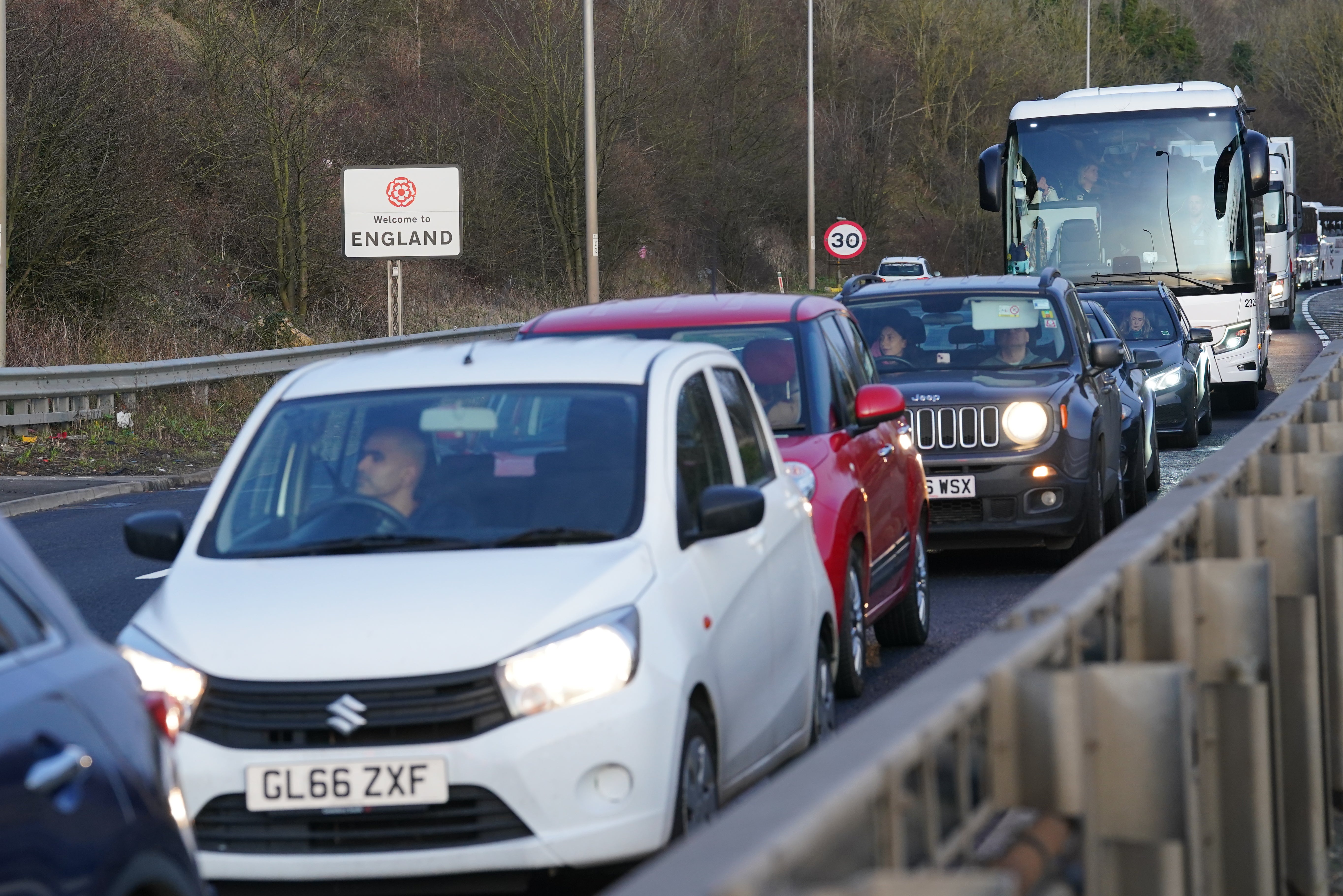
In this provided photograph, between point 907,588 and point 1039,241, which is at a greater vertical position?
point 1039,241

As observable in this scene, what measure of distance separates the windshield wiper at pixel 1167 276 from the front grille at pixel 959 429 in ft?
39.7

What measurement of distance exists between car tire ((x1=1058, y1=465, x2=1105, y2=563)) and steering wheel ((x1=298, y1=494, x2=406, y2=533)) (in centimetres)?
682

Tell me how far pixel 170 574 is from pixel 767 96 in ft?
182

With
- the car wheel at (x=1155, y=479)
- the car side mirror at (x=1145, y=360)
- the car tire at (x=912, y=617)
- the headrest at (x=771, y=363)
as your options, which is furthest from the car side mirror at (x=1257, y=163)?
the headrest at (x=771, y=363)

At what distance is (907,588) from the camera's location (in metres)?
9.29

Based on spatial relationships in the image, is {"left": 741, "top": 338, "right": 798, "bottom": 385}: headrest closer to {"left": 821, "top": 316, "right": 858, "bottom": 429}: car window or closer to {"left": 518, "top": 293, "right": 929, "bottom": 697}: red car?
{"left": 518, "top": 293, "right": 929, "bottom": 697}: red car

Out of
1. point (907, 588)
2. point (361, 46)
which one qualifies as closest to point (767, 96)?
point (361, 46)

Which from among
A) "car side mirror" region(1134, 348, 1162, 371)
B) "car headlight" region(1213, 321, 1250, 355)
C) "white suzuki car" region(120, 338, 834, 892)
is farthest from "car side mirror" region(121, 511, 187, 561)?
"car headlight" region(1213, 321, 1250, 355)

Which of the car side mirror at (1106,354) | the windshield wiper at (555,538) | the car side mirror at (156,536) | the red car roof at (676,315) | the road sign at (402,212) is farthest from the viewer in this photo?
the road sign at (402,212)

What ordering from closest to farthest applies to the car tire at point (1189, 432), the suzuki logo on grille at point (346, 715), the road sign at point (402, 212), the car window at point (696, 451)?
the suzuki logo on grille at point (346, 715)
the car window at point (696, 451)
the car tire at point (1189, 432)
the road sign at point (402, 212)

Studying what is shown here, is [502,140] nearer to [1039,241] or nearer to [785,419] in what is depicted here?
[1039,241]

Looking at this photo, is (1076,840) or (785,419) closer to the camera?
(1076,840)

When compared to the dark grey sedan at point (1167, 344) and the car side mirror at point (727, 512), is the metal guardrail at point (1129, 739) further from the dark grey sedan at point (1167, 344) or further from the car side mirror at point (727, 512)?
the dark grey sedan at point (1167, 344)

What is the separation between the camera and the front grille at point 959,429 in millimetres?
11688
